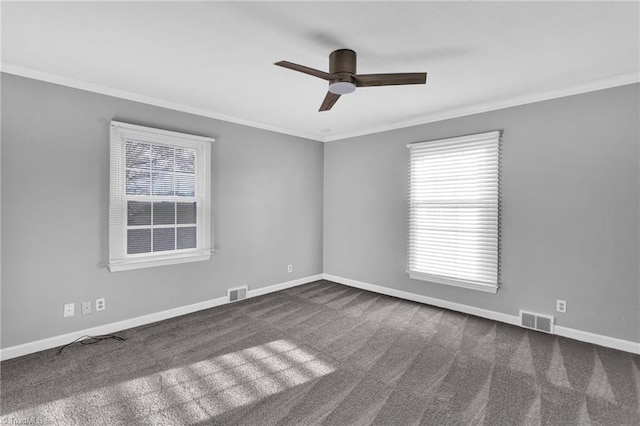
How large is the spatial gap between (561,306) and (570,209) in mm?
1015

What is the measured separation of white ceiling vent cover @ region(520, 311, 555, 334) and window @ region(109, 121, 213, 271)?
3.80m

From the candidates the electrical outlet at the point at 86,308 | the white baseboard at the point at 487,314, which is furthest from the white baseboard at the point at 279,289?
the electrical outlet at the point at 86,308

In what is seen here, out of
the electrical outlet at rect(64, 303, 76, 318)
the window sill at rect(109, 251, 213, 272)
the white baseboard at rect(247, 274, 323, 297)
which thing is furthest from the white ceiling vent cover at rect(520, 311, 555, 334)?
the electrical outlet at rect(64, 303, 76, 318)

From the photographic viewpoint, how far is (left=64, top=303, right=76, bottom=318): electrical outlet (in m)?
3.06

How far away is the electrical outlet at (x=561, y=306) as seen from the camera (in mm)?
3279

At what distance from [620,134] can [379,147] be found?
2.69 m

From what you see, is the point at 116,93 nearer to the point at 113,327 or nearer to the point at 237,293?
the point at 113,327

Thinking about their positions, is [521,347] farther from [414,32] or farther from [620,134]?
[414,32]

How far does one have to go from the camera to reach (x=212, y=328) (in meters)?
3.47

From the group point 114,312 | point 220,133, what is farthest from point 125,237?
point 220,133

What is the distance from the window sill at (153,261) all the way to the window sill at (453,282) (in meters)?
2.81

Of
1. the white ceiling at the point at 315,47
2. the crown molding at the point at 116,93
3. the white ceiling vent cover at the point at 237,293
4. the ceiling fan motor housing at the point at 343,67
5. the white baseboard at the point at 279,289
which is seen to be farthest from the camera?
the white ceiling vent cover at the point at 237,293

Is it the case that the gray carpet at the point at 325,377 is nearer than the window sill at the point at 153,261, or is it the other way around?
the gray carpet at the point at 325,377

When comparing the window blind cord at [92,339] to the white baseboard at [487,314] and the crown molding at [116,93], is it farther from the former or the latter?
the white baseboard at [487,314]
